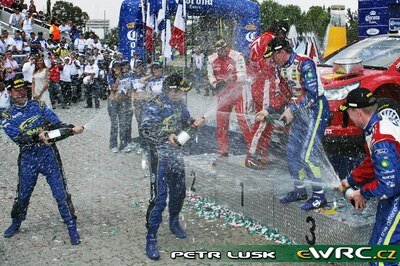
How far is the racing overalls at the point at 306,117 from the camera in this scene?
216 inches

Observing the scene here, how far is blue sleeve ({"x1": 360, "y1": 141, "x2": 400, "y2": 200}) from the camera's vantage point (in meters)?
3.48

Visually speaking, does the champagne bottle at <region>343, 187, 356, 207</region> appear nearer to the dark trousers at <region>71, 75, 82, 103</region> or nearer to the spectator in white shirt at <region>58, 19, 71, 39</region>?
the dark trousers at <region>71, 75, 82, 103</region>

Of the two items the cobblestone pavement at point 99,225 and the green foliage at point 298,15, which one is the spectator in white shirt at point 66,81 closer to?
the cobblestone pavement at point 99,225

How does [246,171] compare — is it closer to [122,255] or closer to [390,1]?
[122,255]

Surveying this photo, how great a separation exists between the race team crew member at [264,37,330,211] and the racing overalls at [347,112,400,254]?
175 centimetres

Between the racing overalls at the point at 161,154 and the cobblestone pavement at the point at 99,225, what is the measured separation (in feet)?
1.68

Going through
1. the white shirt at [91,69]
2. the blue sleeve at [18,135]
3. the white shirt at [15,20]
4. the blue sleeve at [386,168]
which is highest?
the white shirt at [15,20]

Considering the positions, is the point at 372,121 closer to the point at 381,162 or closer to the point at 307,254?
the point at 381,162

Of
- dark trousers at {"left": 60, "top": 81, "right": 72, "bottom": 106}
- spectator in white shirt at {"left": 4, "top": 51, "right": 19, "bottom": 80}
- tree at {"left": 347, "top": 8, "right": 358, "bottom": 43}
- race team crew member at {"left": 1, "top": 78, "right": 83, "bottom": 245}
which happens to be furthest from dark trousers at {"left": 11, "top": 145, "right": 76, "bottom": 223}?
tree at {"left": 347, "top": 8, "right": 358, "bottom": 43}

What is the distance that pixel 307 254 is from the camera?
4.12 meters

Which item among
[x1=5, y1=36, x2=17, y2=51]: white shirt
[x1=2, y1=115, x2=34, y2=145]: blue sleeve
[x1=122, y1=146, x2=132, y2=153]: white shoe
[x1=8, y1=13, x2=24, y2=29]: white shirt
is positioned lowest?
[x1=122, y1=146, x2=132, y2=153]: white shoe

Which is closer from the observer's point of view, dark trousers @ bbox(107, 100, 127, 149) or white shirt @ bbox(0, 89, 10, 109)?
dark trousers @ bbox(107, 100, 127, 149)

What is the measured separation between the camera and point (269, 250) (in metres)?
4.75

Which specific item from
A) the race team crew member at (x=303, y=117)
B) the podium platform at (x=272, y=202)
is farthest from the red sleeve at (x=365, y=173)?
the race team crew member at (x=303, y=117)
